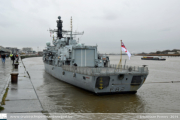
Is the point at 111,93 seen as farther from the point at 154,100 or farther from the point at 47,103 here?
the point at 47,103

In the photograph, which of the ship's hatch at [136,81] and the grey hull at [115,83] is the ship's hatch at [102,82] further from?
the ship's hatch at [136,81]

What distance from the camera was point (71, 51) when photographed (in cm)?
1770

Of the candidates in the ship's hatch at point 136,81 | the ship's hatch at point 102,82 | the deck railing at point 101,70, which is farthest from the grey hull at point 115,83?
the deck railing at point 101,70

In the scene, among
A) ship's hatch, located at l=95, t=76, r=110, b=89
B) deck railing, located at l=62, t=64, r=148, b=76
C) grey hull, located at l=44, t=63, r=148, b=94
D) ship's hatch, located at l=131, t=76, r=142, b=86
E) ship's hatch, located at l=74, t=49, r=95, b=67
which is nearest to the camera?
deck railing, located at l=62, t=64, r=148, b=76

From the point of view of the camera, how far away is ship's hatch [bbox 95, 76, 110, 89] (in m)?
11.8

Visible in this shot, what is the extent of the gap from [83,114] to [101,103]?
219cm

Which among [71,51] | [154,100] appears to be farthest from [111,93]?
[71,51]

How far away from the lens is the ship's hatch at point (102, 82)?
1175 centimetres

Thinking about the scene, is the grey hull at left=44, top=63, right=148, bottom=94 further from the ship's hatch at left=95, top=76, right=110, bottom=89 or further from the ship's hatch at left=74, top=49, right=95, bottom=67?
the ship's hatch at left=74, top=49, right=95, bottom=67

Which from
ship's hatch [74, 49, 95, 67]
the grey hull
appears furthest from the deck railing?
ship's hatch [74, 49, 95, 67]

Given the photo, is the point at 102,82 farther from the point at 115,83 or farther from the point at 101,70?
the point at 101,70

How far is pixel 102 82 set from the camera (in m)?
11.9

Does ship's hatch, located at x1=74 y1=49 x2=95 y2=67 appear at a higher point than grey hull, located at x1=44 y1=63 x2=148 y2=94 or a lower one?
higher

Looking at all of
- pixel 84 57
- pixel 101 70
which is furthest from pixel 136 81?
pixel 84 57
